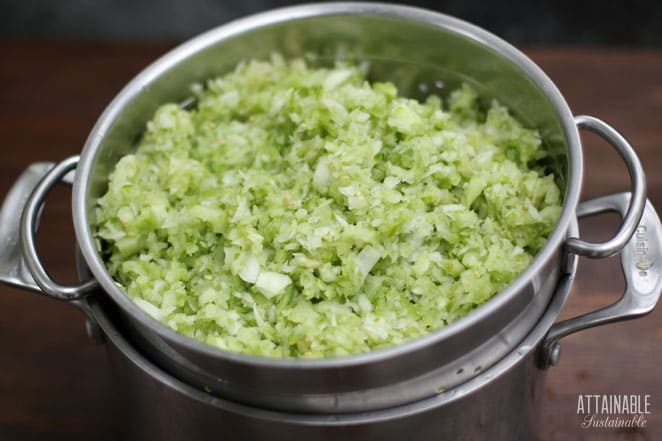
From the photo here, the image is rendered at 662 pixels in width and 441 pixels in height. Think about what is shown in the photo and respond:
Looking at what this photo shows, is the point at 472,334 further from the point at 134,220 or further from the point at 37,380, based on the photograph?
the point at 37,380

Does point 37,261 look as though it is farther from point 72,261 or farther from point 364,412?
point 72,261

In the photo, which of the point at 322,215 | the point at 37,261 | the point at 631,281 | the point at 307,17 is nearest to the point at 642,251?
the point at 631,281

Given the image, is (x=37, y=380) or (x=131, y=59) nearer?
(x=37, y=380)

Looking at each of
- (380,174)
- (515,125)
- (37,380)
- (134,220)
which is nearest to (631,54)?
(515,125)

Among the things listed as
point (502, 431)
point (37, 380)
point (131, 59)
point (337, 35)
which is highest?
point (337, 35)

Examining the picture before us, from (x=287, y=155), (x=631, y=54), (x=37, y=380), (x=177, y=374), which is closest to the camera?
(x=177, y=374)

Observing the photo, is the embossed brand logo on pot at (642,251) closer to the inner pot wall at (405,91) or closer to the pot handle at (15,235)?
the inner pot wall at (405,91)

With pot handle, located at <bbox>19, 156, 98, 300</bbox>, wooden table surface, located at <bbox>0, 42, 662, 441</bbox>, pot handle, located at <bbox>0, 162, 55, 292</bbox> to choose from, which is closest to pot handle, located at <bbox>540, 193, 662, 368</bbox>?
wooden table surface, located at <bbox>0, 42, 662, 441</bbox>

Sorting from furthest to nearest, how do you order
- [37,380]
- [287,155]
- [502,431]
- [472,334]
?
[37,380], [287,155], [502,431], [472,334]

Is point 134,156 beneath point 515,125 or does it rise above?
beneath
